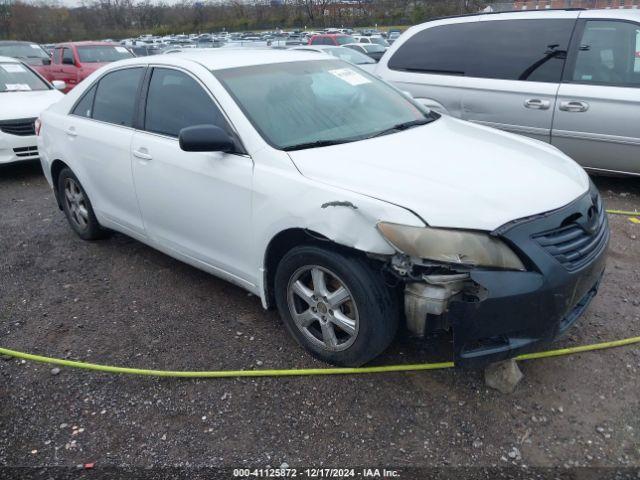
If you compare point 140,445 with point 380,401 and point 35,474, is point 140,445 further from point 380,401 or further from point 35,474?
point 380,401

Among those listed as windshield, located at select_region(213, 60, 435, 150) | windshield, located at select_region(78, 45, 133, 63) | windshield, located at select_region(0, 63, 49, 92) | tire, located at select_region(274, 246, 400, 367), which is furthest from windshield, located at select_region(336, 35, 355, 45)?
tire, located at select_region(274, 246, 400, 367)

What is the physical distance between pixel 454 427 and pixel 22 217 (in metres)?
5.10

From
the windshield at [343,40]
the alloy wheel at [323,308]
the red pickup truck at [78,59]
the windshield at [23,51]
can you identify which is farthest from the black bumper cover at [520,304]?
the windshield at [343,40]

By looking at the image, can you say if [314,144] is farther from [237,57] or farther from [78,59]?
[78,59]

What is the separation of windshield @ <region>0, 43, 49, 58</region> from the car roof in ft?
41.4

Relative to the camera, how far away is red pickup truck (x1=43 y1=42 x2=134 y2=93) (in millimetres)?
12938

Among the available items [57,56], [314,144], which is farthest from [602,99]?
[57,56]

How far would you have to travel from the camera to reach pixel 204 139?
295 cm

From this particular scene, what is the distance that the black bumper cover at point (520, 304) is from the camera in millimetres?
2309

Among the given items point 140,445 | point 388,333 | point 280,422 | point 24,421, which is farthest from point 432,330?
point 24,421

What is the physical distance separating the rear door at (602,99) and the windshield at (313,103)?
2.14 metres

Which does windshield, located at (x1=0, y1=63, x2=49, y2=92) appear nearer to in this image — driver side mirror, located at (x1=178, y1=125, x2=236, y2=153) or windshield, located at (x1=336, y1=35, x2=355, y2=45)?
driver side mirror, located at (x1=178, y1=125, x2=236, y2=153)

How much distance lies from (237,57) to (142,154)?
920 mm

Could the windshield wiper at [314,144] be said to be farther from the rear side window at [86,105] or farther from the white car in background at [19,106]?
the white car in background at [19,106]
